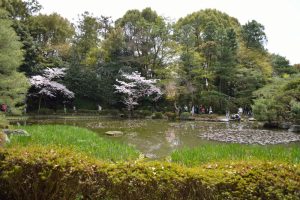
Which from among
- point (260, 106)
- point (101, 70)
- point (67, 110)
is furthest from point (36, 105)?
point (260, 106)

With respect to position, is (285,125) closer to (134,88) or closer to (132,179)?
(134,88)

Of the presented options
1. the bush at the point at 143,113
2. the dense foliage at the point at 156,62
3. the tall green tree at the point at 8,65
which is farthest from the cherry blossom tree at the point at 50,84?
the tall green tree at the point at 8,65

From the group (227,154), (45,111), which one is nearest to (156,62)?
(45,111)

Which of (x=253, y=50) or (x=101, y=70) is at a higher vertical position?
(x=253, y=50)

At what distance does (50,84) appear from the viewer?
27297mm

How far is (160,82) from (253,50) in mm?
13192

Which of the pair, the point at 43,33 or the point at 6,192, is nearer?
the point at 6,192

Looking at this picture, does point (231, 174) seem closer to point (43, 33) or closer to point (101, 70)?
point (101, 70)

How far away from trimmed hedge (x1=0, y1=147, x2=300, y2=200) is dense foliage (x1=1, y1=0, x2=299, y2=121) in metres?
24.8

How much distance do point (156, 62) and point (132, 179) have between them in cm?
2847

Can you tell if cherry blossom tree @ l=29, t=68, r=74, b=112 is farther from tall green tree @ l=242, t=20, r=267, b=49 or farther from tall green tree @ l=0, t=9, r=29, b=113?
tall green tree @ l=242, t=20, r=267, b=49

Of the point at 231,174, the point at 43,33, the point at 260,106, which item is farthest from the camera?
the point at 43,33

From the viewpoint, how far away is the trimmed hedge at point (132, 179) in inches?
126

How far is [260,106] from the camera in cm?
1958
